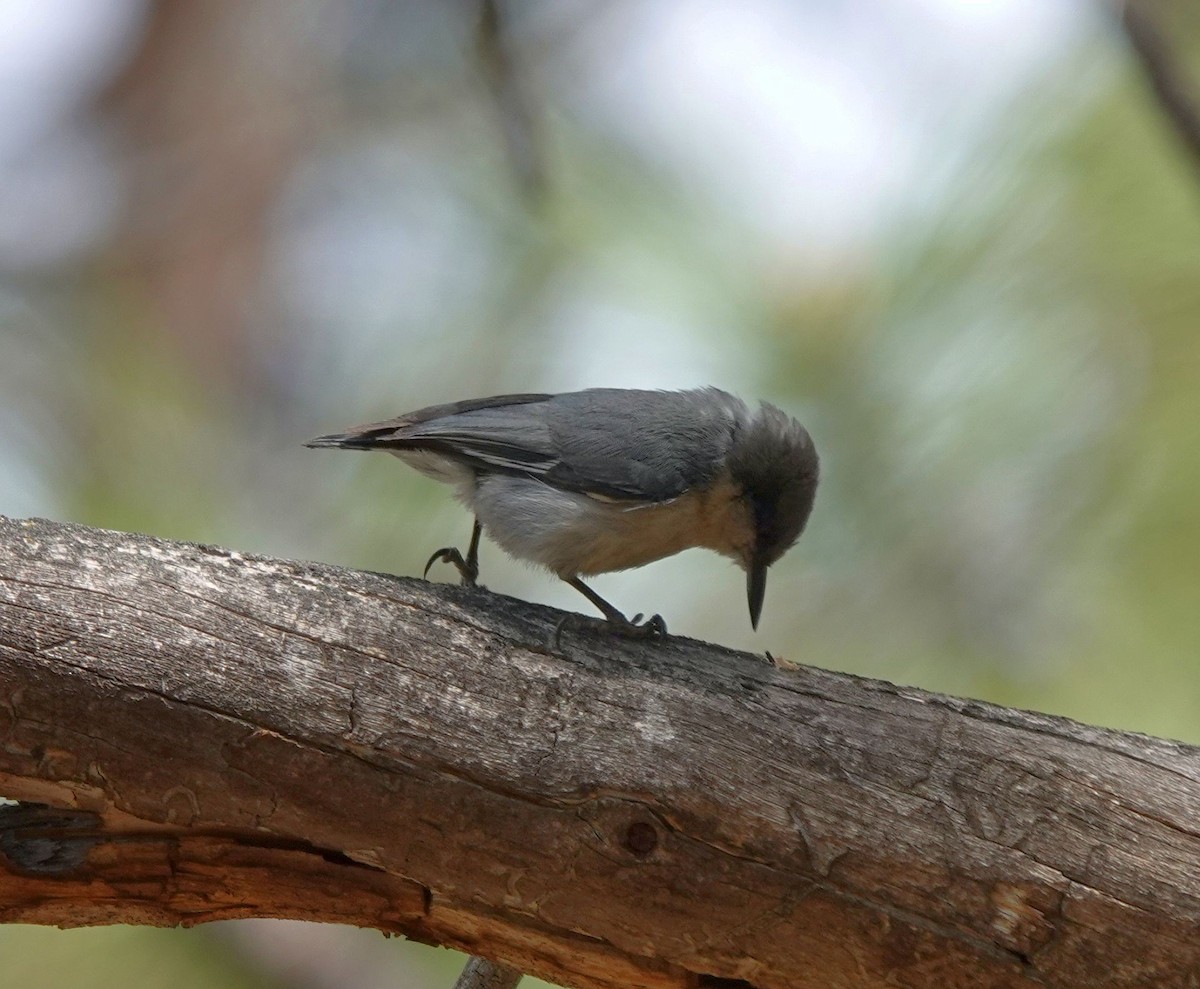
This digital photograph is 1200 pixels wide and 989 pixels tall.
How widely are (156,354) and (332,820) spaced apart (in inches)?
102

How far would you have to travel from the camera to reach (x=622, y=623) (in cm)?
224

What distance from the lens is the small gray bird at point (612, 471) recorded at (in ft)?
8.64

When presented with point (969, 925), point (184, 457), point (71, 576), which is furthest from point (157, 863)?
point (184, 457)

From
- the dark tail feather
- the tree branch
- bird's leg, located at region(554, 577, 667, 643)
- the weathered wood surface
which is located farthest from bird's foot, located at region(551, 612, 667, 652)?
the tree branch

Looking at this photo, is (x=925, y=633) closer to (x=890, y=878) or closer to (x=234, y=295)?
(x=890, y=878)

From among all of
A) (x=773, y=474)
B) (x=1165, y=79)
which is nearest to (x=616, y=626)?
(x=773, y=474)

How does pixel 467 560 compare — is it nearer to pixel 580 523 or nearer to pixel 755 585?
pixel 580 523

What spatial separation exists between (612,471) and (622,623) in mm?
499

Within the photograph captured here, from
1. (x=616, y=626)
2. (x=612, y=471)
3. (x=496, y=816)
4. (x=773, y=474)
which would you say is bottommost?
(x=496, y=816)

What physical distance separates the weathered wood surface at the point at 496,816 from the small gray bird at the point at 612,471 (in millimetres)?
718

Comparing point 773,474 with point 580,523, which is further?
point 773,474

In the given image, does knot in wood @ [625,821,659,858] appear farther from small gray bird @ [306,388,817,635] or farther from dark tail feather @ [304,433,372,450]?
dark tail feather @ [304,433,372,450]

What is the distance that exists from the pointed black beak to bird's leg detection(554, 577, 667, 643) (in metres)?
0.46

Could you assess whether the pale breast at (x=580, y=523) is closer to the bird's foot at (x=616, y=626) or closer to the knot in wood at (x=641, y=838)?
the bird's foot at (x=616, y=626)
